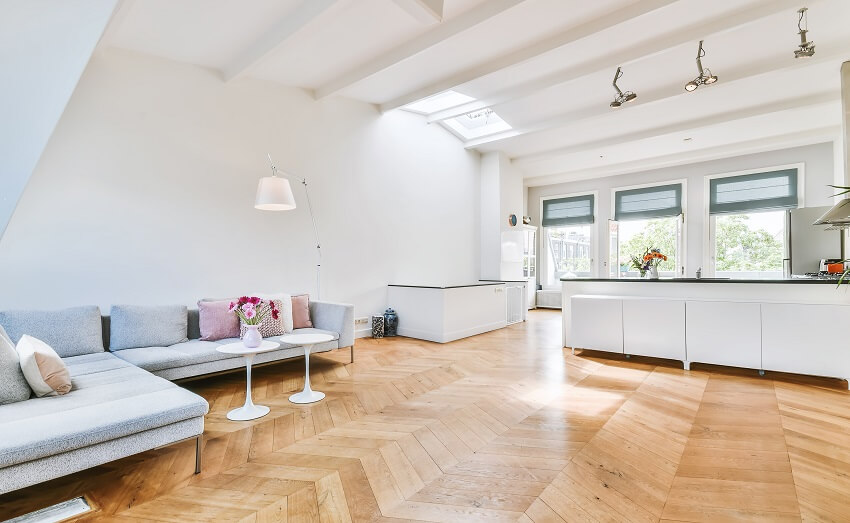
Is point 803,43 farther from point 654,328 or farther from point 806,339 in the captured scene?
point 654,328

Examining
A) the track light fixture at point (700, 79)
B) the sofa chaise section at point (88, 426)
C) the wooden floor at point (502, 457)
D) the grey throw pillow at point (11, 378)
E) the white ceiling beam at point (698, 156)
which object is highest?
the white ceiling beam at point (698, 156)

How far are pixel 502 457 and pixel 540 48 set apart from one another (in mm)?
3780

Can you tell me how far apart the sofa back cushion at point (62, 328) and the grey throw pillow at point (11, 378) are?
0.98 meters

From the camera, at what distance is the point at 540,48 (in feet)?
13.0

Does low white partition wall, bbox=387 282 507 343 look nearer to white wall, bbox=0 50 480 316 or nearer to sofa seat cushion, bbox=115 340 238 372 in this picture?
white wall, bbox=0 50 480 316

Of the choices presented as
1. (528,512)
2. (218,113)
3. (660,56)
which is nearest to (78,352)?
(218,113)

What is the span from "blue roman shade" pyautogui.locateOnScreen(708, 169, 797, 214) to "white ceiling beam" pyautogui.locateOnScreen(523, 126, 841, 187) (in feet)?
1.48

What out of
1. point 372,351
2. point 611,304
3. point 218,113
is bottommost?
point 372,351

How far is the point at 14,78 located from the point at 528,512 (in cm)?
324

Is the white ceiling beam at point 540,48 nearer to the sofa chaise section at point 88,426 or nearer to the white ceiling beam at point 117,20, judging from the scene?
the white ceiling beam at point 117,20

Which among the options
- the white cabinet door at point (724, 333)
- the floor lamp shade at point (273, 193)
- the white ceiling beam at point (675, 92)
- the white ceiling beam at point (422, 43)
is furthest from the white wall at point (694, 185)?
the floor lamp shade at point (273, 193)

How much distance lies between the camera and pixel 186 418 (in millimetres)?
2004

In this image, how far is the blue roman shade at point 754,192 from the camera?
267 inches

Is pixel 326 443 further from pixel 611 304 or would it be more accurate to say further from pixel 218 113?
pixel 218 113
